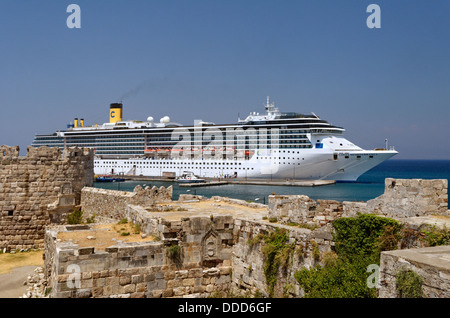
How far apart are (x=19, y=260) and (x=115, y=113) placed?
7561cm

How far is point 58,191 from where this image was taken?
47.1 ft

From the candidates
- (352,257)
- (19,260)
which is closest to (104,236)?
(352,257)

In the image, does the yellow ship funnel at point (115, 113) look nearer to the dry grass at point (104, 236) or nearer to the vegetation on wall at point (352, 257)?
the dry grass at point (104, 236)

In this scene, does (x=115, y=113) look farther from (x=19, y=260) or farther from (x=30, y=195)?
(x=19, y=260)

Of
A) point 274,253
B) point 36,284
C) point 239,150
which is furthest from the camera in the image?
point 239,150

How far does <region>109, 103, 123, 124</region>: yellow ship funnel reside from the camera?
85.3 meters

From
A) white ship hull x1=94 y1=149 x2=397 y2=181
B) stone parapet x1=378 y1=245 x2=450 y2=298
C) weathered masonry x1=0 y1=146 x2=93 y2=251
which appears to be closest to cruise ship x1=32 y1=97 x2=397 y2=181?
white ship hull x1=94 y1=149 x2=397 y2=181

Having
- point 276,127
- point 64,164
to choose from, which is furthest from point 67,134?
point 64,164

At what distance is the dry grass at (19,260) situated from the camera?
40.0ft

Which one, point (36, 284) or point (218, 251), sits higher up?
point (218, 251)

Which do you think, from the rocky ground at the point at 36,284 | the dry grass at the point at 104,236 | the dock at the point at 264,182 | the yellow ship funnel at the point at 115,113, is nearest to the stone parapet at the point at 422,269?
the dry grass at the point at 104,236

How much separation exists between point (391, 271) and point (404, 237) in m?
1.36

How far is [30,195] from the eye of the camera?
549 inches
